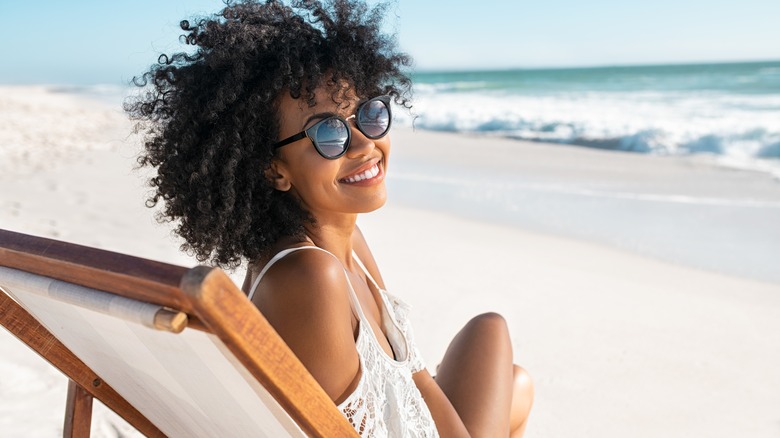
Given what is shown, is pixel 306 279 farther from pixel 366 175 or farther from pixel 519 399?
pixel 519 399

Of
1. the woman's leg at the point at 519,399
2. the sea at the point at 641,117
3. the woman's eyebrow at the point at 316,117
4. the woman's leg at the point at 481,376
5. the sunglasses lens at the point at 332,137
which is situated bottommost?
the sea at the point at 641,117

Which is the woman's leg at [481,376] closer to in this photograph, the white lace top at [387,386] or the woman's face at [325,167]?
the white lace top at [387,386]

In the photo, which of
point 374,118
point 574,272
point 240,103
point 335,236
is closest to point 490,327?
point 335,236

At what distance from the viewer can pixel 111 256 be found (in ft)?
3.94

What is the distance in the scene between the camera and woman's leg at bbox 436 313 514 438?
236cm

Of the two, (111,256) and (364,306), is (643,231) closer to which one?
(364,306)

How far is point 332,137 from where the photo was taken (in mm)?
2016

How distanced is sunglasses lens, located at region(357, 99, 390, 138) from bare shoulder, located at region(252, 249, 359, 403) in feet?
1.59

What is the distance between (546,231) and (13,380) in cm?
466

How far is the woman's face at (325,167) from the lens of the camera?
79.7 inches

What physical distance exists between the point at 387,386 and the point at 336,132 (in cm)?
66

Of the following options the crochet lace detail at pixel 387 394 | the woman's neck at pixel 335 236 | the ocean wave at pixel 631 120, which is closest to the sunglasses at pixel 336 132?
the woman's neck at pixel 335 236

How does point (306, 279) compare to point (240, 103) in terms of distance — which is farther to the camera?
point (240, 103)

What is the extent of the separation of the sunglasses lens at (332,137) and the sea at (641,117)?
20.2ft
